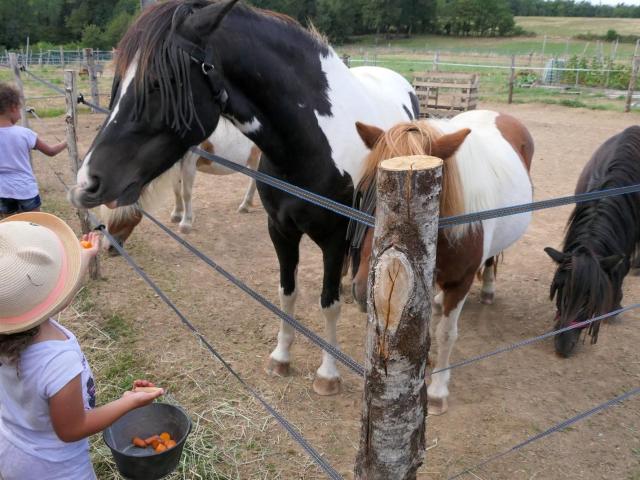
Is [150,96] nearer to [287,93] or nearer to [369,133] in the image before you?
[287,93]

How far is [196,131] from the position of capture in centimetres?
205

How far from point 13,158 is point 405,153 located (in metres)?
3.54

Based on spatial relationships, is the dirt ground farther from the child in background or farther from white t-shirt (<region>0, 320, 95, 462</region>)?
white t-shirt (<region>0, 320, 95, 462</region>)

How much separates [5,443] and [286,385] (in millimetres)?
1960

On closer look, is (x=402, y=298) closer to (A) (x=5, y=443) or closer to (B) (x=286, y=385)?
(A) (x=5, y=443)

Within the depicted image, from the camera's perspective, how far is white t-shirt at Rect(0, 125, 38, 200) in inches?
153

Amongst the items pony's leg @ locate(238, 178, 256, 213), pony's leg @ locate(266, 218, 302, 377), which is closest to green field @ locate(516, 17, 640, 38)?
pony's leg @ locate(238, 178, 256, 213)

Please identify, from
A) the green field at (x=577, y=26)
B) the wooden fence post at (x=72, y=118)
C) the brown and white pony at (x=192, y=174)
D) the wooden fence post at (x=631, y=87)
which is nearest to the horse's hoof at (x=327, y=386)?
the brown and white pony at (x=192, y=174)

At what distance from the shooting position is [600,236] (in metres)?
3.48

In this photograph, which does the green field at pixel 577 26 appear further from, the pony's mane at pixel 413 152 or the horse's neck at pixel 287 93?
the pony's mane at pixel 413 152

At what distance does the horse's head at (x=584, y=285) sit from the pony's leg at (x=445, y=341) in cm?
88

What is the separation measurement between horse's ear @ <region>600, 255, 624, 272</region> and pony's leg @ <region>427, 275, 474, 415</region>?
1.09m

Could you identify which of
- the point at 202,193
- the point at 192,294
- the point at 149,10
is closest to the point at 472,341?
the point at 192,294

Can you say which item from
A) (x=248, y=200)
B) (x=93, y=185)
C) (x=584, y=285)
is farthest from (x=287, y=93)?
(x=248, y=200)
